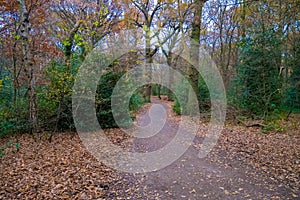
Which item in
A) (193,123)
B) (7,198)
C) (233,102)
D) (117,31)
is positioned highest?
(117,31)

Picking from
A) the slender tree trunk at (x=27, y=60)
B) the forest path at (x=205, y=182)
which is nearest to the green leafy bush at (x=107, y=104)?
the slender tree trunk at (x=27, y=60)

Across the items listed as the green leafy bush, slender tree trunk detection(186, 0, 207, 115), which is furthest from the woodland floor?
slender tree trunk detection(186, 0, 207, 115)

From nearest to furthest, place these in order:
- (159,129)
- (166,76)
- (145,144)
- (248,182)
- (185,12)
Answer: (248,182), (145,144), (159,129), (185,12), (166,76)

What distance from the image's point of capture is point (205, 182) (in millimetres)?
3811

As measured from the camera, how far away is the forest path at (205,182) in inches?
133

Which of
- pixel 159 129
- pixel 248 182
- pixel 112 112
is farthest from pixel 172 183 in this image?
pixel 112 112

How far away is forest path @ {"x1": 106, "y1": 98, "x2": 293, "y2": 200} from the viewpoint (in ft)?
11.1

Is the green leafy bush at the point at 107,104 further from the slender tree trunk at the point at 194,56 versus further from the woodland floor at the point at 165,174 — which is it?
the slender tree trunk at the point at 194,56

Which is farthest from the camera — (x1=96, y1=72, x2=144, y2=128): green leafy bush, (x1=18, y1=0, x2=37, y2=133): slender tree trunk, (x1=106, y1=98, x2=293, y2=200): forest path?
(x1=96, y1=72, x2=144, y2=128): green leafy bush

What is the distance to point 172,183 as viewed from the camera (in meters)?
3.82

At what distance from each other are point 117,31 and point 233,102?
9.47 metres

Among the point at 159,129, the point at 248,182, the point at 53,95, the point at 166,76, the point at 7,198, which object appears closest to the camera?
the point at 7,198

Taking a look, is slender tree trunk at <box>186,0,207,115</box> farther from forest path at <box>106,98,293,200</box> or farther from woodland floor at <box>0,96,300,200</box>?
forest path at <box>106,98,293,200</box>

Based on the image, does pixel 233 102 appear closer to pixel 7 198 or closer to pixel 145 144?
pixel 145 144
